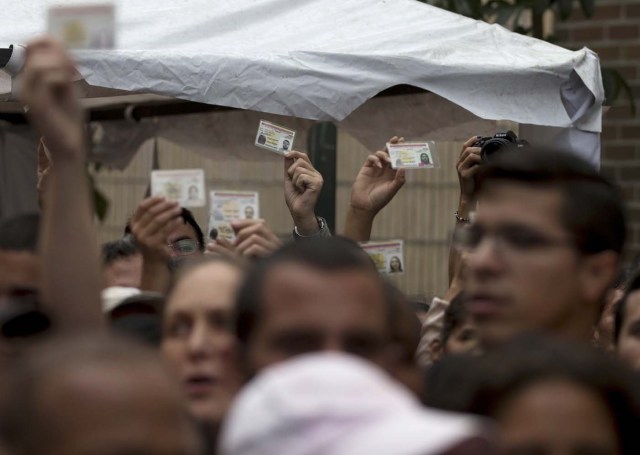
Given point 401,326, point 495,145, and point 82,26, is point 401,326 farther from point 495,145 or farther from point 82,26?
point 495,145

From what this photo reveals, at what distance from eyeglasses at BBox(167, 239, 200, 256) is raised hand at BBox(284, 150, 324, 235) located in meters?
0.38

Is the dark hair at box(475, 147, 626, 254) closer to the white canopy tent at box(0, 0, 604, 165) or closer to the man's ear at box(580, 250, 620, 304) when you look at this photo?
the man's ear at box(580, 250, 620, 304)

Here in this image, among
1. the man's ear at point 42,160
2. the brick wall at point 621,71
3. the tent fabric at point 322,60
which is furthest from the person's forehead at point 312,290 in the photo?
the brick wall at point 621,71

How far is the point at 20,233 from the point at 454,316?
120 cm

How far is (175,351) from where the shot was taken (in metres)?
3.18

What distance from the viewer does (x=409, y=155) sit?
5.98m

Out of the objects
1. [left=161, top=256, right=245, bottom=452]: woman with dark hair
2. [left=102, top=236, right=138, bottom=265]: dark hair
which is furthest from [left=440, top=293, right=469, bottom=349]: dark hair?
[left=102, top=236, right=138, bottom=265]: dark hair

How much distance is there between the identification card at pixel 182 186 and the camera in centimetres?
593

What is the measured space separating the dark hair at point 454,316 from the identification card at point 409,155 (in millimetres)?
1565

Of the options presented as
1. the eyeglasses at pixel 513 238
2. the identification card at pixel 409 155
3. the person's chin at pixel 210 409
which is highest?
the identification card at pixel 409 155

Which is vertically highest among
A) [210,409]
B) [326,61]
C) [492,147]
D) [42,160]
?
[326,61]

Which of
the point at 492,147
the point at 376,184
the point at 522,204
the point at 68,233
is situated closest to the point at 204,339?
the point at 68,233

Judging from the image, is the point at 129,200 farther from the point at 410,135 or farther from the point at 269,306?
the point at 269,306

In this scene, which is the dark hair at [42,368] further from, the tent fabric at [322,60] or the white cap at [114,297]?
the tent fabric at [322,60]
